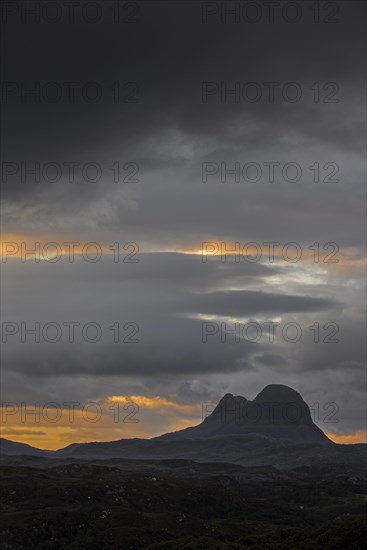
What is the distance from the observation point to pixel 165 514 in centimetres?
10100

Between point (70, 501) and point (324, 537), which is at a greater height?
point (324, 537)

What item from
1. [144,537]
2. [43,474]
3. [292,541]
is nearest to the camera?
[292,541]

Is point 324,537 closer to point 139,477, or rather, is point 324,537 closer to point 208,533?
point 208,533

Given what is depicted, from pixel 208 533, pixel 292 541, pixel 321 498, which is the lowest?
pixel 321 498

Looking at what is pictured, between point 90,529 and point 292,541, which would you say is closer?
point 292,541

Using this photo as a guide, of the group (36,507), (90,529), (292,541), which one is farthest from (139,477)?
Result: (292,541)

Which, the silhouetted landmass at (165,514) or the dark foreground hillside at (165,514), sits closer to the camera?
the silhouetted landmass at (165,514)

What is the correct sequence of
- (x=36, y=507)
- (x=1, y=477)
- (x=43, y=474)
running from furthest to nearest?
(x=43, y=474), (x=1, y=477), (x=36, y=507)

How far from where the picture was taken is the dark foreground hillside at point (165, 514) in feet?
191

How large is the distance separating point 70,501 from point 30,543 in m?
29.8

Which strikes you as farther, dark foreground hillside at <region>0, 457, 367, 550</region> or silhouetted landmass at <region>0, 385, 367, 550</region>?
dark foreground hillside at <region>0, 457, 367, 550</region>

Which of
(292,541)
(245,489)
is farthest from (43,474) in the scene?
(292,541)

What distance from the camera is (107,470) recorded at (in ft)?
Result: 557

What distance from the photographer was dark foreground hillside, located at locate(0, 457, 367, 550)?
191ft
